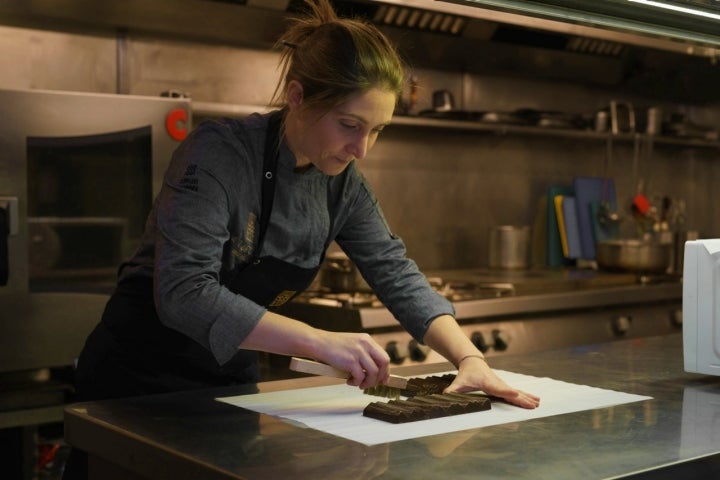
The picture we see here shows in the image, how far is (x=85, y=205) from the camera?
287 cm

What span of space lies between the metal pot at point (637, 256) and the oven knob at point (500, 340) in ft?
3.47

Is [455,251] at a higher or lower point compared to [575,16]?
lower

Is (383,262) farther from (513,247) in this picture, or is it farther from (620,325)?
(513,247)

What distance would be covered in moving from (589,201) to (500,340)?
1.57 metres

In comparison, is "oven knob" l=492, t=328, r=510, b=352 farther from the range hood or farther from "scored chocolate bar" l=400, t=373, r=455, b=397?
"scored chocolate bar" l=400, t=373, r=455, b=397

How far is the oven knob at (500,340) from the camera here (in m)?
3.46

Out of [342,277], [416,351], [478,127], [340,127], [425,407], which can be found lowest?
[416,351]

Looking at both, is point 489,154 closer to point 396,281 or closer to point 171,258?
point 396,281

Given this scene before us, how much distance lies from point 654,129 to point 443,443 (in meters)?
4.00

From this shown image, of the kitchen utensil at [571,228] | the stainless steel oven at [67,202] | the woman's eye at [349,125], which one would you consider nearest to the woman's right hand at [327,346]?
the woman's eye at [349,125]

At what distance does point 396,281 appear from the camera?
2.17 metres

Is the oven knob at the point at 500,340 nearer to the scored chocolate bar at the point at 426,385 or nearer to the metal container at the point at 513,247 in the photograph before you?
the metal container at the point at 513,247

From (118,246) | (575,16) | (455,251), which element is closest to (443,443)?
(575,16)

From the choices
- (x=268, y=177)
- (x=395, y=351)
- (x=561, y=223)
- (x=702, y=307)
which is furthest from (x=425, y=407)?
(x=561, y=223)
